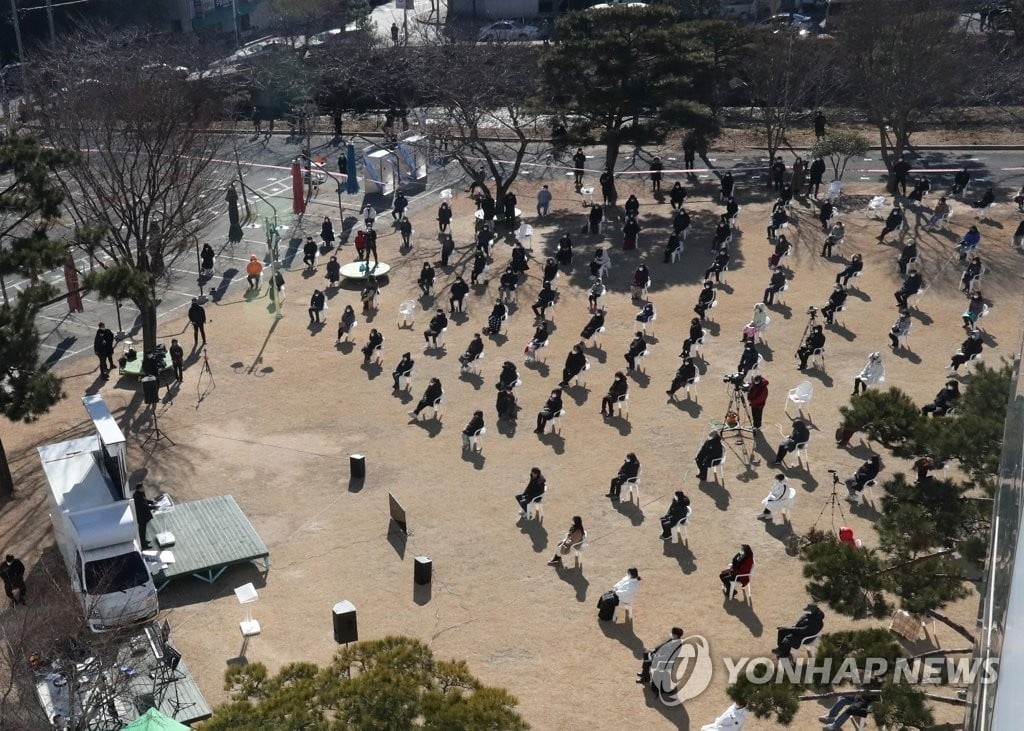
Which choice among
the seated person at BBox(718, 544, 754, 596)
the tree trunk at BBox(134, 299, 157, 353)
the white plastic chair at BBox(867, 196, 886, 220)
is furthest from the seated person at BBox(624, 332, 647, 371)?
the white plastic chair at BBox(867, 196, 886, 220)

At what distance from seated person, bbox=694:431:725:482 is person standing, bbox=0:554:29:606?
11165 millimetres

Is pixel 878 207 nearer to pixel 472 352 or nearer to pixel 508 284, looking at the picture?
pixel 508 284

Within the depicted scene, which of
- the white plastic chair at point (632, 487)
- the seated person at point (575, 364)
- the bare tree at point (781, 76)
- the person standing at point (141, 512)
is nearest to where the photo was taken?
the person standing at point (141, 512)

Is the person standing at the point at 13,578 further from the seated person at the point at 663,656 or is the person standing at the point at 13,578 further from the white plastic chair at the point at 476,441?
the seated person at the point at 663,656

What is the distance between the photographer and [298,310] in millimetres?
28922

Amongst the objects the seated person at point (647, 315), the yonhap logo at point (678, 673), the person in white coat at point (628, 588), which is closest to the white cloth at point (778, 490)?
the person in white coat at point (628, 588)

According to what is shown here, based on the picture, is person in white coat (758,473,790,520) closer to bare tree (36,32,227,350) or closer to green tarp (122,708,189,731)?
green tarp (122,708,189,731)

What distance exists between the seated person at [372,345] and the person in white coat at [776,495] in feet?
31.5

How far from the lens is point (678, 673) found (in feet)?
51.9

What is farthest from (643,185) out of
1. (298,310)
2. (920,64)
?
(298,310)

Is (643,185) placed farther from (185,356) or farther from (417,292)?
(185,356)

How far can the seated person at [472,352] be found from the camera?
81.6ft

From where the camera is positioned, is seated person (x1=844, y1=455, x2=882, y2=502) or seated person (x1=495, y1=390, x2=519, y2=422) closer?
seated person (x1=844, y1=455, x2=882, y2=502)

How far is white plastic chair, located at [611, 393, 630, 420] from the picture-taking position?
23000mm
